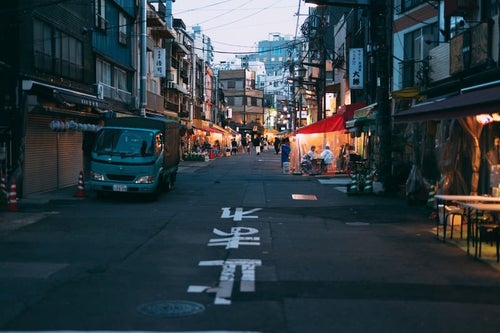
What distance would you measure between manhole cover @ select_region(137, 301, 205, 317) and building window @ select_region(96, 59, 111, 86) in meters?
23.0

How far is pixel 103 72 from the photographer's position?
30.1 m

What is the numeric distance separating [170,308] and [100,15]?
23631mm

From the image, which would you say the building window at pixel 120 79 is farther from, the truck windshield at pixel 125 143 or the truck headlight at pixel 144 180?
the truck headlight at pixel 144 180

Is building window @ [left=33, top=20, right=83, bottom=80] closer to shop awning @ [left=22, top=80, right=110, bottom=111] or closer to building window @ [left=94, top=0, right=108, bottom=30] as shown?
shop awning @ [left=22, top=80, right=110, bottom=111]

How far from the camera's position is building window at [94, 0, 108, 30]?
27.7 meters

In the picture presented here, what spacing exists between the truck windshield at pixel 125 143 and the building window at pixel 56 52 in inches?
135

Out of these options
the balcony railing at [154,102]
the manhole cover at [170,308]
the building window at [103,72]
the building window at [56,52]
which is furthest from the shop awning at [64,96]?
the balcony railing at [154,102]

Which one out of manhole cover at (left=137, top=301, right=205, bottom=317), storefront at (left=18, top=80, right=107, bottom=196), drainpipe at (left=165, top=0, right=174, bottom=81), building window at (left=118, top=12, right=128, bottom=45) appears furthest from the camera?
drainpipe at (left=165, top=0, right=174, bottom=81)

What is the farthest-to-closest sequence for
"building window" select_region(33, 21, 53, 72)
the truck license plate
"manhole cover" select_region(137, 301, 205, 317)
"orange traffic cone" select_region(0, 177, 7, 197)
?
"building window" select_region(33, 21, 53, 72)
the truck license plate
"orange traffic cone" select_region(0, 177, 7, 197)
"manhole cover" select_region(137, 301, 205, 317)

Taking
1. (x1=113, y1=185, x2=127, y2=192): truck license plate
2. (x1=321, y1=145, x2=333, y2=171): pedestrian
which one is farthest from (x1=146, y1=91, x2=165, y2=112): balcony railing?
(x1=113, y1=185, x2=127, y2=192): truck license plate

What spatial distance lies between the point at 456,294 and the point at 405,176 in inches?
Answer: 577

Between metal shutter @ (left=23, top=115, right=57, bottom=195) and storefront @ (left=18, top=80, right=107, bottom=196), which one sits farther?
metal shutter @ (left=23, top=115, right=57, bottom=195)

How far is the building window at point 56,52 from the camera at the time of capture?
20703 millimetres

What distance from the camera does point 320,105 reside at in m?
51.2
